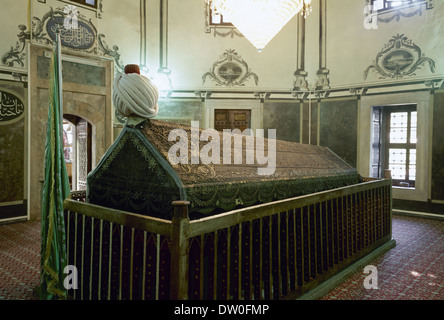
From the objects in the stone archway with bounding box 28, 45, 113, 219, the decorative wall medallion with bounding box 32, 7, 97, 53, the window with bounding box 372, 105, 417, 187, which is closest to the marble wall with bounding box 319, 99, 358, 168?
the window with bounding box 372, 105, 417, 187

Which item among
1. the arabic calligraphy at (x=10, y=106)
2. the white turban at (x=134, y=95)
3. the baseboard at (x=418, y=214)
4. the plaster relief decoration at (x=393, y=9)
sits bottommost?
the baseboard at (x=418, y=214)

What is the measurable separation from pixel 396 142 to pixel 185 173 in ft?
20.0

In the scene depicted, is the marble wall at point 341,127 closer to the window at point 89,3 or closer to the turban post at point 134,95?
the window at point 89,3

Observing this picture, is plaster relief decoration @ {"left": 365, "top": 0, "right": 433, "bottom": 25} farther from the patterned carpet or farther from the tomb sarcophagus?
the tomb sarcophagus

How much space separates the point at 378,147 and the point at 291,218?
5276 mm

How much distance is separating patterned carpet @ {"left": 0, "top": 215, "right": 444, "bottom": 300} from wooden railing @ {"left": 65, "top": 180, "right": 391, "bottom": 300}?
1.21 ft

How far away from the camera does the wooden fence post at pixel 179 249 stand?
4.67ft

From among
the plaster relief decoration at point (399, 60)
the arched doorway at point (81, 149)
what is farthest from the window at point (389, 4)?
the arched doorway at point (81, 149)

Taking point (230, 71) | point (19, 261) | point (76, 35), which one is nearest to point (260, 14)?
point (230, 71)

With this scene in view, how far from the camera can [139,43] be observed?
21.6 ft

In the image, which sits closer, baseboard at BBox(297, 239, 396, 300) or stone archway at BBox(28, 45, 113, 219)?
baseboard at BBox(297, 239, 396, 300)

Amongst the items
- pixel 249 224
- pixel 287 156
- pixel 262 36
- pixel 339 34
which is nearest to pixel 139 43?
pixel 262 36

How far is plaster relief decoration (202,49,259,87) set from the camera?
7.01 metres

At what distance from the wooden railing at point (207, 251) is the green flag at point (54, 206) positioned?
105mm
